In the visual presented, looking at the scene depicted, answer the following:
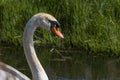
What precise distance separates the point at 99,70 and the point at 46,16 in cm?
283

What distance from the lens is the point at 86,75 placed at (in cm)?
1080

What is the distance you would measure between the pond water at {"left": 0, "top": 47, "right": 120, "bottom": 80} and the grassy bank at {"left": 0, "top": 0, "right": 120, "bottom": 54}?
0.19 meters

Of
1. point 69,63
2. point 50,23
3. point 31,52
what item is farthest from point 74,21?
point 50,23

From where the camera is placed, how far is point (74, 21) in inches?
488

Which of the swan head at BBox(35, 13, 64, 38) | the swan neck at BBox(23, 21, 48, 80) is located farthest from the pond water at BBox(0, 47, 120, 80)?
the swan head at BBox(35, 13, 64, 38)

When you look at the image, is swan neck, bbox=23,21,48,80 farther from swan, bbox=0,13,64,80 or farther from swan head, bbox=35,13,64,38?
swan head, bbox=35,13,64,38

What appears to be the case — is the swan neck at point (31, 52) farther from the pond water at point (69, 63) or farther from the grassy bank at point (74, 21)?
the grassy bank at point (74, 21)

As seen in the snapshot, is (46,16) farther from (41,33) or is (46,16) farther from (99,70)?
(41,33)

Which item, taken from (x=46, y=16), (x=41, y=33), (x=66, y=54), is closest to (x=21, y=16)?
(x=41, y=33)

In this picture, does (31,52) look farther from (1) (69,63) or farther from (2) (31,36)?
A: (1) (69,63)

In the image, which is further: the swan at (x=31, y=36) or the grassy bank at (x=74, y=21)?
the grassy bank at (x=74, y=21)

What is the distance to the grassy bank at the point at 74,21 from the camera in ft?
39.2

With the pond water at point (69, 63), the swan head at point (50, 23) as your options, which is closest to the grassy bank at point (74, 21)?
the pond water at point (69, 63)

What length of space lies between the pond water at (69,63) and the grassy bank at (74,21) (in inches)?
7.7
